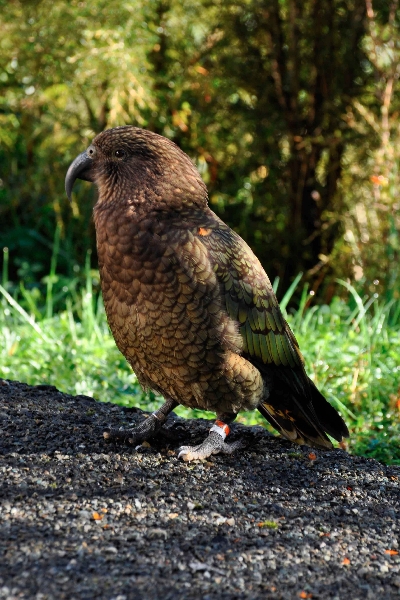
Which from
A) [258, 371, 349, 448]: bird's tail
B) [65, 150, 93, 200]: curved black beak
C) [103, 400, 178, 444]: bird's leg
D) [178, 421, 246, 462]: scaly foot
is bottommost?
[103, 400, 178, 444]: bird's leg

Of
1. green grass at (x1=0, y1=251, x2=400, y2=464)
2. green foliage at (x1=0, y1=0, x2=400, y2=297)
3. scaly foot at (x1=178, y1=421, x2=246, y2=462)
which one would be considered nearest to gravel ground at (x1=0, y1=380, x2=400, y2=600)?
scaly foot at (x1=178, y1=421, x2=246, y2=462)

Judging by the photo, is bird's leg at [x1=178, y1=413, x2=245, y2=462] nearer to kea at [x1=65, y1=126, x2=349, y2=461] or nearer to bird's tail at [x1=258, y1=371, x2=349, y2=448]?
kea at [x1=65, y1=126, x2=349, y2=461]

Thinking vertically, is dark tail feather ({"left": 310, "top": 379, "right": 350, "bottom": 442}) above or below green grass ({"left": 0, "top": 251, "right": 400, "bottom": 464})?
above

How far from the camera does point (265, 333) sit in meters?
3.45

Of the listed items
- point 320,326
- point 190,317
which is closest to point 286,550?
point 190,317

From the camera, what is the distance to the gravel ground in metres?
2.30

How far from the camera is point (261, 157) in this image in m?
7.19

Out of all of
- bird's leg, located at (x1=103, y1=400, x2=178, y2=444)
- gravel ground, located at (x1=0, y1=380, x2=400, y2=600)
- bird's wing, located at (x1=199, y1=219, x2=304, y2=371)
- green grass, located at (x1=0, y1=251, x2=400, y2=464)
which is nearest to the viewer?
gravel ground, located at (x1=0, y1=380, x2=400, y2=600)

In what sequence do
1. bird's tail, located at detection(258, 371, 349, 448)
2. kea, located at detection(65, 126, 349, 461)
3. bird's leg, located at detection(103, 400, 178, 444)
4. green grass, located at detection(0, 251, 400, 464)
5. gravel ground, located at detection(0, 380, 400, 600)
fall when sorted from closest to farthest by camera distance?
gravel ground, located at detection(0, 380, 400, 600), kea, located at detection(65, 126, 349, 461), bird's leg, located at detection(103, 400, 178, 444), bird's tail, located at detection(258, 371, 349, 448), green grass, located at detection(0, 251, 400, 464)

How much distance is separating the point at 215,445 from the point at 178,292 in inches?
27.2

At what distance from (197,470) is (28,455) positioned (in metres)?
0.65

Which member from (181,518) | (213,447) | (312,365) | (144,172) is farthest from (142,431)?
(312,365)

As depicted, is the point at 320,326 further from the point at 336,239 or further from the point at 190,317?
the point at 190,317

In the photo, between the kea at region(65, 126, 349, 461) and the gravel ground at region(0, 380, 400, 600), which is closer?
the gravel ground at region(0, 380, 400, 600)
